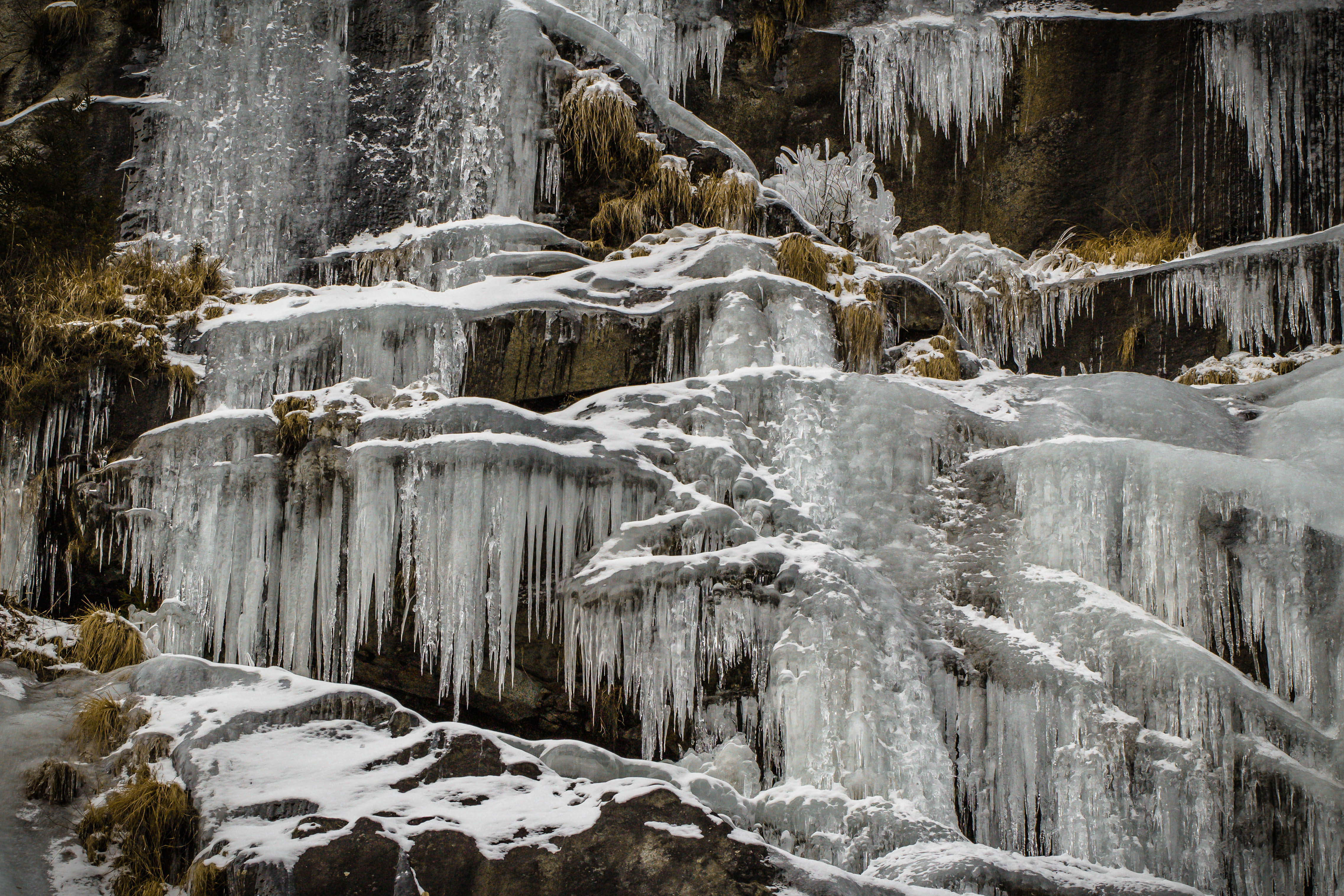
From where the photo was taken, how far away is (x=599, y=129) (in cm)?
877

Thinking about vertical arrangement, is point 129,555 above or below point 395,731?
above

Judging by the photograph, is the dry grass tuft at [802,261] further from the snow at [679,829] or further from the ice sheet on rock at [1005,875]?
the snow at [679,829]

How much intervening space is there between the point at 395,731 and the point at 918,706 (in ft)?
9.34

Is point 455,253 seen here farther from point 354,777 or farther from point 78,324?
point 354,777

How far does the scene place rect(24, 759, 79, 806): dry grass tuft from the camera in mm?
5480

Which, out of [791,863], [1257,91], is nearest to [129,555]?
[791,863]

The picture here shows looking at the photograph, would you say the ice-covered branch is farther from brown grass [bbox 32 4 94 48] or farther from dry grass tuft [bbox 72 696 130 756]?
dry grass tuft [bbox 72 696 130 756]

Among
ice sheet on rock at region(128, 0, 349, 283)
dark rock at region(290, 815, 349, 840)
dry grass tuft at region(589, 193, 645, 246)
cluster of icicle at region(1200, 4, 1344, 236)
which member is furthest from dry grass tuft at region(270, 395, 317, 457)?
cluster of icicle at region(1200, 4, 1344, 236)

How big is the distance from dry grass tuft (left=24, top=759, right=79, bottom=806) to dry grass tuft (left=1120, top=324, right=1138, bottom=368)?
8.69 metres

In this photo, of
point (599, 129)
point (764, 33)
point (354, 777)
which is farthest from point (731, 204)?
point (354, 777)

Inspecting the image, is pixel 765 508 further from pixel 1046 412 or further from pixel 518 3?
pixel 518 3

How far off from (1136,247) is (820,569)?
624 cm

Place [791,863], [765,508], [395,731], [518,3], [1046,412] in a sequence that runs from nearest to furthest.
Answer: [791,863] < [395,731] < [765,508] < [1046,412] < [518,3]

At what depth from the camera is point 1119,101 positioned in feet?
37.7
